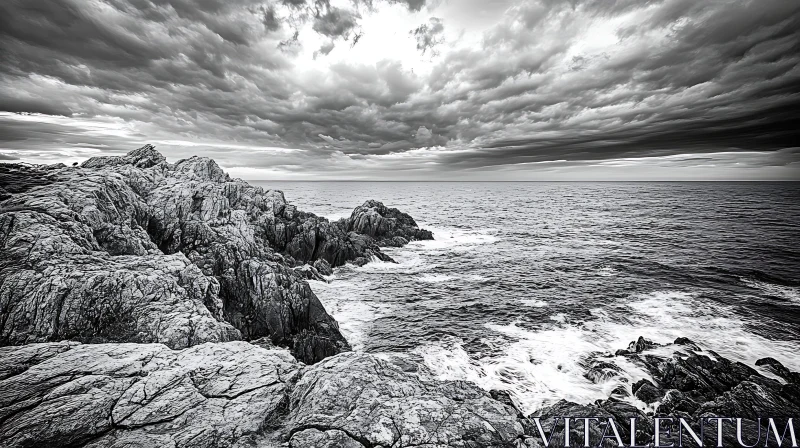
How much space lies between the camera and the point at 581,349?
85.4 feet

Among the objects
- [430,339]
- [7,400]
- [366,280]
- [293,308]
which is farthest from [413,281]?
[7,400]

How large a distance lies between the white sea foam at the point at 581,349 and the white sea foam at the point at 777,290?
935 centimetres

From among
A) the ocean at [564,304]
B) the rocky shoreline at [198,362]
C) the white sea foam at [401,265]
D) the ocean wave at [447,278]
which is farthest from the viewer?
the white sea foam at [401,265]

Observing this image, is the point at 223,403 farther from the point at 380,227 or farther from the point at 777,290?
the point at 380,227

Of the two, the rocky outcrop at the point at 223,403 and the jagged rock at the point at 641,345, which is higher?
the rocky outcrop at the point at 223,403

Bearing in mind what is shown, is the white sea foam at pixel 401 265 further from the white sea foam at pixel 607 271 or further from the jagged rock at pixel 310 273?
the white sea foam at pixel 607 271

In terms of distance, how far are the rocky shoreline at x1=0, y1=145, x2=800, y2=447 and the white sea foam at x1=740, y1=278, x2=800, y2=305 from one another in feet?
65.3

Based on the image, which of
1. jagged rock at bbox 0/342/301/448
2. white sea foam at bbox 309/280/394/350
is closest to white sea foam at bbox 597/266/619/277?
white sea foam at bbox 309/280/394/350

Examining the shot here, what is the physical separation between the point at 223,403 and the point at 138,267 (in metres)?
12.9

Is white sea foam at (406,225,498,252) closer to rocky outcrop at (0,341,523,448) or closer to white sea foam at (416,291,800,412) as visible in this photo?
white sea foam at (416,291,800,412)

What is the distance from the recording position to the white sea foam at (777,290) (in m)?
33.5

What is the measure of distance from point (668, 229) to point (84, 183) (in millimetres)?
101629

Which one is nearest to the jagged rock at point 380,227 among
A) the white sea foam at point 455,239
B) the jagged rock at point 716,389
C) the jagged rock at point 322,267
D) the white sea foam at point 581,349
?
the white sea foam at point 455,239

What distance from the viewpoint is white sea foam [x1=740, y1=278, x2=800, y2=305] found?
3353 cm
